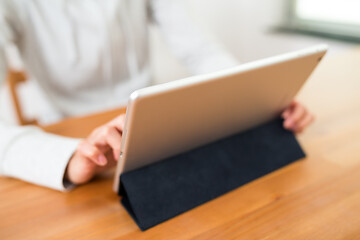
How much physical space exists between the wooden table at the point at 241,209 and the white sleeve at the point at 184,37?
534mm

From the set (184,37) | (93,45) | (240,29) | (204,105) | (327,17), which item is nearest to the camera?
(204,105)

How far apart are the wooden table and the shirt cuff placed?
21 millimetres

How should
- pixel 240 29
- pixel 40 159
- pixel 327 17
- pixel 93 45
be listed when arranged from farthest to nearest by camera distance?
pixel 240 29 < pixel 327 17 < pixel 93 45 < pixel 40 159

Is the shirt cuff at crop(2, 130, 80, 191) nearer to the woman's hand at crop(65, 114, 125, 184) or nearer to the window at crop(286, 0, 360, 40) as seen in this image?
the woman's hand at crop(65, 114, 125, 184)

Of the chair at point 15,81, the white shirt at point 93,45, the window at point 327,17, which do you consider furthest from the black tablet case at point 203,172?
the window at point 327,17

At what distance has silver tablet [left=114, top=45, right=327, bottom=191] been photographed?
413 millimetres


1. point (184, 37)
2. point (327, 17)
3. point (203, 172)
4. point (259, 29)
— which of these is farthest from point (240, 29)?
point (203, 172)

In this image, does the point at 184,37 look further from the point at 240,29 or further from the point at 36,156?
the point at 240,29

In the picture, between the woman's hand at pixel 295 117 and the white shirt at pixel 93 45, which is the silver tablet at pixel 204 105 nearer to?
the woman's hand at pixel 295 117

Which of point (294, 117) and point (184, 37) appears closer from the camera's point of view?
point (294, 117)

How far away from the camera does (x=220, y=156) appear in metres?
0.57

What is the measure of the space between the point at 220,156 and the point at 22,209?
1.07 ft

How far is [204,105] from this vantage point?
47cm

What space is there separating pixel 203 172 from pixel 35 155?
0.29 m
